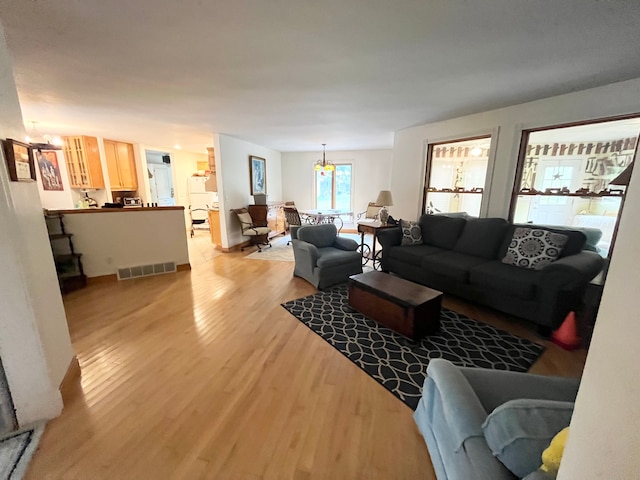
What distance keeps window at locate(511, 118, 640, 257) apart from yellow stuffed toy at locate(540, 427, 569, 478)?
3153 millimetres

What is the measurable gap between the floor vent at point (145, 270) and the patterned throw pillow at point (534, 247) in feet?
15.3

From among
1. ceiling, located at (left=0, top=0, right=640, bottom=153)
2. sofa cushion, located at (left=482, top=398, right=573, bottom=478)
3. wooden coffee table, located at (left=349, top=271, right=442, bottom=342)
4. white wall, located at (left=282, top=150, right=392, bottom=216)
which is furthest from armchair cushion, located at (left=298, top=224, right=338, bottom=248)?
white wall, located at (left=282, top=150, right=392, bottom=216)

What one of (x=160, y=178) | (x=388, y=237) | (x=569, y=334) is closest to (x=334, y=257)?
(x=388, y=237)

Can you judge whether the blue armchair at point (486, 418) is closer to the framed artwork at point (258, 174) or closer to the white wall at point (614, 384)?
the white wall at point (614, 384)

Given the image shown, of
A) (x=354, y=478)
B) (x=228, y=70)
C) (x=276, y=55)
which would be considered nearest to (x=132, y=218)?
(x=228, y=70)

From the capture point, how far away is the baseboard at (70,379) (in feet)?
5.57

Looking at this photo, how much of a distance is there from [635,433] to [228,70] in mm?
2804

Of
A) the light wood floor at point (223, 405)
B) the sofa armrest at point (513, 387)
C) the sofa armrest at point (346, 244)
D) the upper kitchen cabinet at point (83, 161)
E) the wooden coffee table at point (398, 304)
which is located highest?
the upper kitchen cabinet at point (83, 161)

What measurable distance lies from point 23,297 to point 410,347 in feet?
8.52

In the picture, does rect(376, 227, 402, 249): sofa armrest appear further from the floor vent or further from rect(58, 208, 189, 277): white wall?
the floor vent

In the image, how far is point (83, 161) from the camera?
204 inches

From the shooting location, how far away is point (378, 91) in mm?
2721

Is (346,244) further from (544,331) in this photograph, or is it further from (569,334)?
(569,334)

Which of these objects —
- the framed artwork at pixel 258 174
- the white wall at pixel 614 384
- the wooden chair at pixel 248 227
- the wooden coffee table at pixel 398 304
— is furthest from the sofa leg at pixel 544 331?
the framed artwork at pixel 258 174
